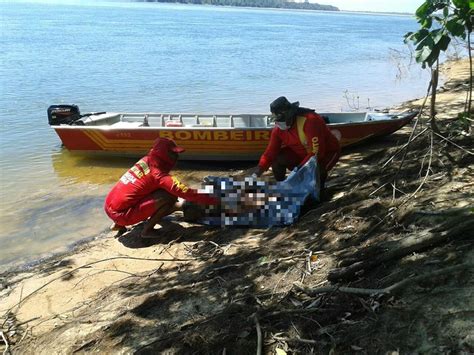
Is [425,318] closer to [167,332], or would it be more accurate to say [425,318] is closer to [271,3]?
[167,332]

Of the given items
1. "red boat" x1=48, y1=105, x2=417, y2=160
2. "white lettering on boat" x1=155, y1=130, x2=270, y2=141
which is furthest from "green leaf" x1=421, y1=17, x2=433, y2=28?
"white lettering on boat" x1=155, y1=130, x2=270, y2=141

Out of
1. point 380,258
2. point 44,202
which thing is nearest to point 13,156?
point 44,202

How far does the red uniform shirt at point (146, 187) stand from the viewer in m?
5.25

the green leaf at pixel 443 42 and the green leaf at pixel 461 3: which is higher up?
the green leaf at pixel 461 3

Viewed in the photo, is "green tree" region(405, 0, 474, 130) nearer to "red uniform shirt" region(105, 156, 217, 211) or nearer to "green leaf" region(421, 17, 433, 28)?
"green leaf" region(421, 17, 433, 28)

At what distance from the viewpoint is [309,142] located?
5410 millimetres

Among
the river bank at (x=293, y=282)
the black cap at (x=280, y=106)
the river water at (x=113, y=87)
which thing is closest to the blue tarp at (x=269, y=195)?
the river bank at (x=293, y=282)

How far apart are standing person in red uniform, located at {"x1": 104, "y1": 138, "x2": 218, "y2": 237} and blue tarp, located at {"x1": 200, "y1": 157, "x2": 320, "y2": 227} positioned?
0.20 meters

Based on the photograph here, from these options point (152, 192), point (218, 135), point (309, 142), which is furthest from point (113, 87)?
point (309, 142)

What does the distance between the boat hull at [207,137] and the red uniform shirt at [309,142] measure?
271cm

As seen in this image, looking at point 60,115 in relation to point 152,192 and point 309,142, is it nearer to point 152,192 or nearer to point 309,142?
point 152,192

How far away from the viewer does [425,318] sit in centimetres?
258

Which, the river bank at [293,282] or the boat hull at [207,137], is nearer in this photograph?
the river bank at [293,282]

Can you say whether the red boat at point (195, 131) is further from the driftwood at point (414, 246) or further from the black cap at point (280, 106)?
the driftwood at point (414, 246)
